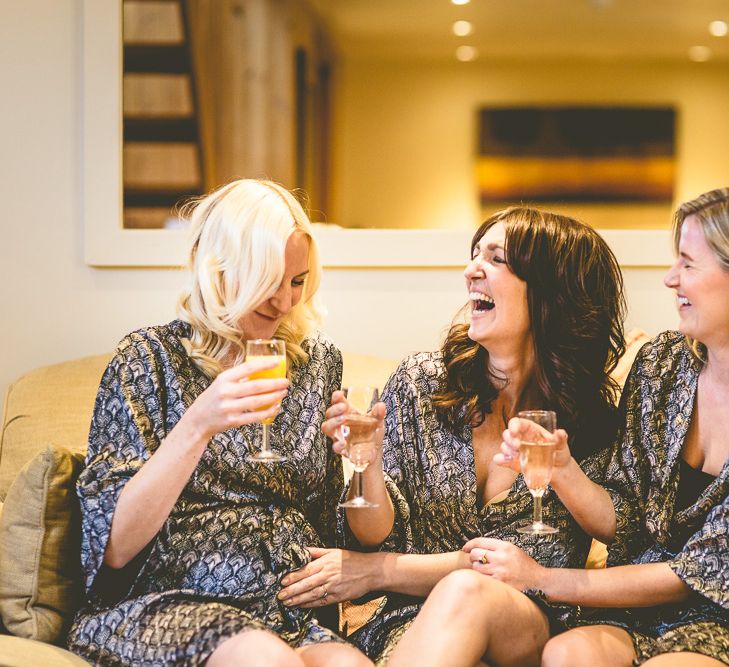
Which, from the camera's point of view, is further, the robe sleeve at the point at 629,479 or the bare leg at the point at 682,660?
the robe sleeve at the point at 629,479

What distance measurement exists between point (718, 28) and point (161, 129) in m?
1.80

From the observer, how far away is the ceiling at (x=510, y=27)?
3109 millimetres

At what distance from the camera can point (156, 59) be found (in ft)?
10.1

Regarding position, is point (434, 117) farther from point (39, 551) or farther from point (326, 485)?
point (39, 551)

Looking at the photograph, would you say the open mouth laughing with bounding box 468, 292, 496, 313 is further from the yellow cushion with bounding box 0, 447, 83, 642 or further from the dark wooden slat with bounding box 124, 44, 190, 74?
the dark wooden slat with bounding box 124, 44, 190, 74

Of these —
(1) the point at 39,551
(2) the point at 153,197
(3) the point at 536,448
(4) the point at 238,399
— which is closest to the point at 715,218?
(3) the point at 536,448

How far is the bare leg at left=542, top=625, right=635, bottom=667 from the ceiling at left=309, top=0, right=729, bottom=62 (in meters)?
1.87

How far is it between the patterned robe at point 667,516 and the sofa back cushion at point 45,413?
1.41 metres

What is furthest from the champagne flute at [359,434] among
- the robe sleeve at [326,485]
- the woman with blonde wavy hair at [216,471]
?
the robe sleeve at [326,485]

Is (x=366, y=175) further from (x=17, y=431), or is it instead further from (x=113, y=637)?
(x=113, y=637)

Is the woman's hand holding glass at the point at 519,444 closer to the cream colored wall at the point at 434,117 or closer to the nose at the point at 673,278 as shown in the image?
the nose at the point at 673,278

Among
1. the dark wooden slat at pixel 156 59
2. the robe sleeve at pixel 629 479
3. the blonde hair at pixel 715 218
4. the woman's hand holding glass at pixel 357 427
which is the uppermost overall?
the dark wooden slat at pixel 156 59

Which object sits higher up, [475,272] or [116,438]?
[475,272]

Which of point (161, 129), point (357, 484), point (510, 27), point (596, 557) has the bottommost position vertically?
point (596, 557)
